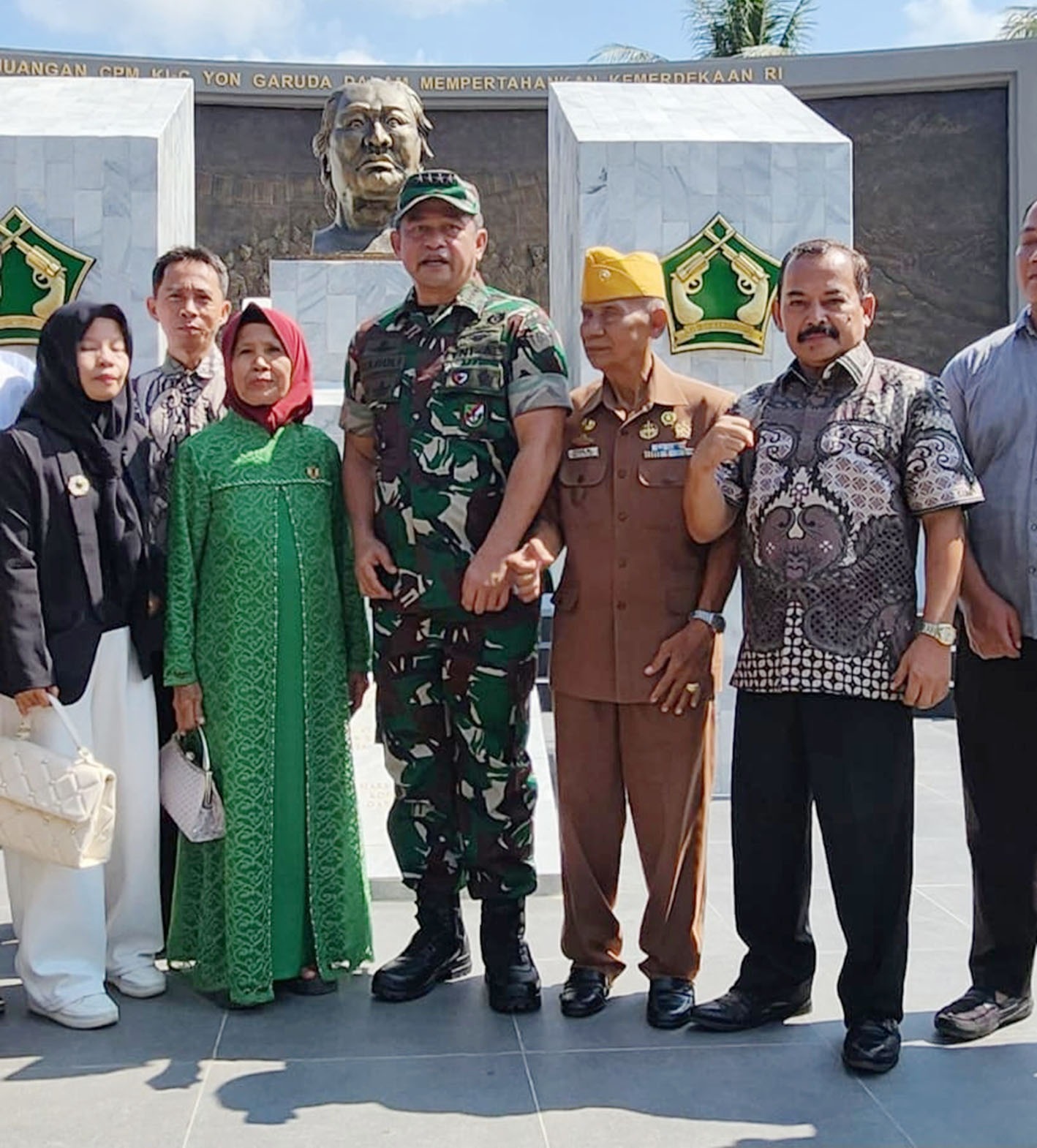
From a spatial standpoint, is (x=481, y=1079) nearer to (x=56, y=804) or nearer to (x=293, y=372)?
(x=56, y=804)

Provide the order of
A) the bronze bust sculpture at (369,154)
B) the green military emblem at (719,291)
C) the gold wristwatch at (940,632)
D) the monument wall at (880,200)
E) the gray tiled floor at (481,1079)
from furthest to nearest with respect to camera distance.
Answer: the monument wall at (880,200) < the bronze bust sculpture at (369,154) < the green military emblem at (719,291) < the gold wristwatch at (940,632) < the gray tiled floor at (481,1079)

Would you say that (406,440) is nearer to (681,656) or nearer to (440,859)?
(681,656)

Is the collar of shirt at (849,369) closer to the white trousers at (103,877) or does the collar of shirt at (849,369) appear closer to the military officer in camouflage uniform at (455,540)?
the military officer in camouflage uniform at (455,540)

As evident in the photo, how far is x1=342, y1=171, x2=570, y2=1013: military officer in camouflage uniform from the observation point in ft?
8.59

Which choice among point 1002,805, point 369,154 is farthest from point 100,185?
point 1002,805

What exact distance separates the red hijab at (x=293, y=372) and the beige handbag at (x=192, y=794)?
677mm

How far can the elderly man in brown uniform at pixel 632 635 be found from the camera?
8.43 feet

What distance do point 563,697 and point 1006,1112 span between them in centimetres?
110

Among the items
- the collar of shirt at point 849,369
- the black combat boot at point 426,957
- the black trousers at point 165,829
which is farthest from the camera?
the black trousers at point 165,829

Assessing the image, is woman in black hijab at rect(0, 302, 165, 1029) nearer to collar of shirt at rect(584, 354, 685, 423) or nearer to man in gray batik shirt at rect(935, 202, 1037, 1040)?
collar of shirt at rect(584, 354, 685, 423)

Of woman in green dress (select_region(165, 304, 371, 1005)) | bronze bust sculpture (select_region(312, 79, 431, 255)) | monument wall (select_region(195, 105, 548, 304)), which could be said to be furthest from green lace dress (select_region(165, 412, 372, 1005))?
monument wall (select_region(195, 105, 548, 304))

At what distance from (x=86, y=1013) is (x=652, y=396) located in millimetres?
1674

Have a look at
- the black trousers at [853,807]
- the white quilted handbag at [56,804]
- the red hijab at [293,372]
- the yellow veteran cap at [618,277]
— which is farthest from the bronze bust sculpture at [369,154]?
the black trousers at [853,807]

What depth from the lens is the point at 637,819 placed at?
2693 mm
